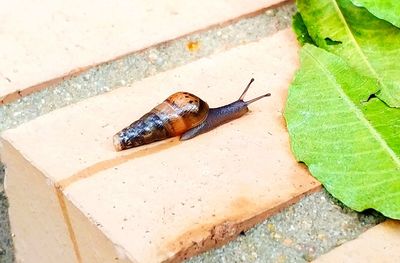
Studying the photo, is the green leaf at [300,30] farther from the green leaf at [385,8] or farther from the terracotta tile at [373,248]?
the terracotta tile at [373,248]

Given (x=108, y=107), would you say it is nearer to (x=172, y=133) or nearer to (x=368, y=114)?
(x=172, y=133)

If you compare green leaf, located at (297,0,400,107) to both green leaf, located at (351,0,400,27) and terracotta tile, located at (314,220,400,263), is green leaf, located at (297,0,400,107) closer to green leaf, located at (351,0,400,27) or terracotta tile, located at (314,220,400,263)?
green leaf, located at (351,0,400,27)

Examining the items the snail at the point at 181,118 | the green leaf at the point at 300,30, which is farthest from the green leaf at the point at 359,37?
the snail at the point at 181,118

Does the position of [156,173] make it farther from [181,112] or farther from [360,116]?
[360,116]

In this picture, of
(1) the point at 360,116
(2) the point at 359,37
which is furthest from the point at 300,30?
(1) the point at 360,116

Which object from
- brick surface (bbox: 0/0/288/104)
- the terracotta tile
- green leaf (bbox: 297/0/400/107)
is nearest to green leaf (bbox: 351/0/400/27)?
green leaf (bbox: 297/0/400/107)
